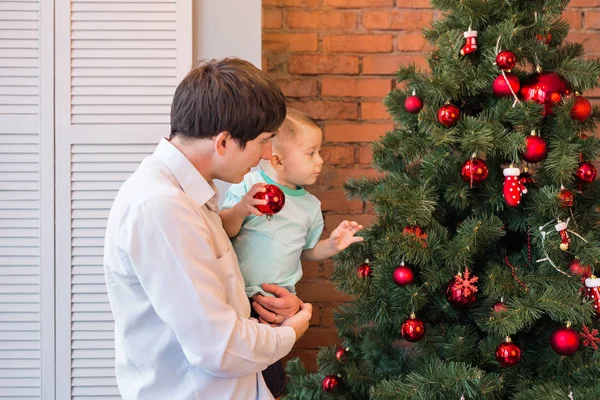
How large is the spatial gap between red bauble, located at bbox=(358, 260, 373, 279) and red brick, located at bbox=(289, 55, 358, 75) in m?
1.00

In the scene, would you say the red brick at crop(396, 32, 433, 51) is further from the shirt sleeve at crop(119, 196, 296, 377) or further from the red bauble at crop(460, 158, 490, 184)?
the shirt sleeve at crop(119, 196, 296, 377)

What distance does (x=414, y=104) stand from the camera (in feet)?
6.39

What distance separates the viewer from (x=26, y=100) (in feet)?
7.61

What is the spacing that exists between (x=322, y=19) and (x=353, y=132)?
0.45 meters

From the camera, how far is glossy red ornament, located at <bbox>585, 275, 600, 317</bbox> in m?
1.81

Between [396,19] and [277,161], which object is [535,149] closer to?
[277,161]

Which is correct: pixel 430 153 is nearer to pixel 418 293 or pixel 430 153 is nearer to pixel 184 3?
pixel 418 293

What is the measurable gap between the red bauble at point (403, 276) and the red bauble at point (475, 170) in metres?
0.28

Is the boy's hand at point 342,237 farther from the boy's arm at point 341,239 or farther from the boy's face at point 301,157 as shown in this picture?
the boy's face at point 301,157

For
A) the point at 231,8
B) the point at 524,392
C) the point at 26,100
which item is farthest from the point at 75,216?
the point at 524,392

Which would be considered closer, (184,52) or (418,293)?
(418,293)

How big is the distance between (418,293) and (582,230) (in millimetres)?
471

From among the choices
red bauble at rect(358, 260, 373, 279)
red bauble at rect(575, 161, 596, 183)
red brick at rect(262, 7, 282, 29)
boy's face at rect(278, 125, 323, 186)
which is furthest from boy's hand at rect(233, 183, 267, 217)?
red brick at rect(262, 7, 282, 29)

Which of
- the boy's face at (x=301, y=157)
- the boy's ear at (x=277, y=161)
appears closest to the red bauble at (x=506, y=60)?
the boy's face at (x=301, y=157)
